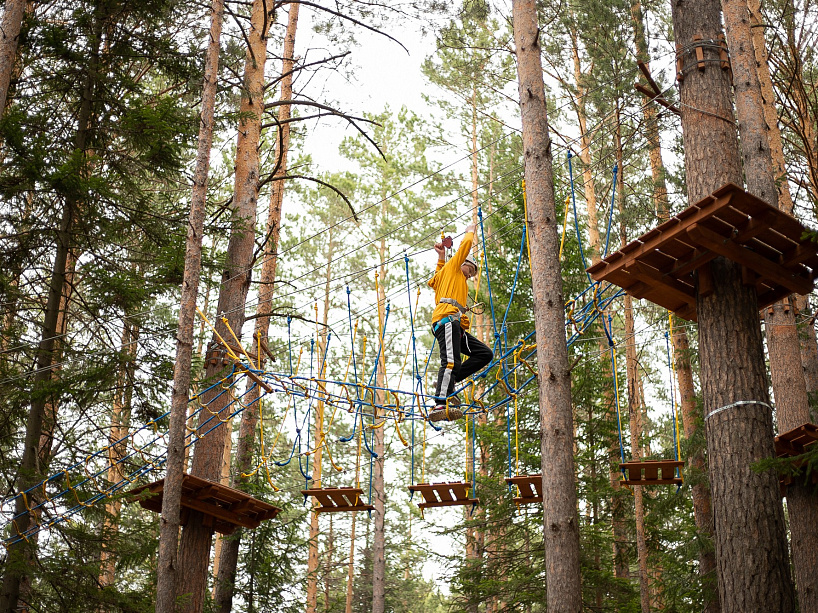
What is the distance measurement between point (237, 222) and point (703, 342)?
495 centimetres

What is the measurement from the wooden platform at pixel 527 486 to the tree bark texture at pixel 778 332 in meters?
2.11

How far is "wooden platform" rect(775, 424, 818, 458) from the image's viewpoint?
20.4 feet

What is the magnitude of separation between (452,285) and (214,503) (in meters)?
2.89

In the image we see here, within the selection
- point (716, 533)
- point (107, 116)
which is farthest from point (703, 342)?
point (107, 116)

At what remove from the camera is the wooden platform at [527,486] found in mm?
6520

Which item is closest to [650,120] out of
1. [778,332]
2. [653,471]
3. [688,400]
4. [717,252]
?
[688,400]

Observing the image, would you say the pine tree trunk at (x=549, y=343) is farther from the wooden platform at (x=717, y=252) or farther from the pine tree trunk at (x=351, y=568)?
the pine tree trunk at (x=351, y=568)

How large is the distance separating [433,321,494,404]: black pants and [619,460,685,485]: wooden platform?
1.46 meters

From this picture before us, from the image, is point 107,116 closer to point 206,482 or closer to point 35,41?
point 35,41

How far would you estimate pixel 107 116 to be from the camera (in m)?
8.40

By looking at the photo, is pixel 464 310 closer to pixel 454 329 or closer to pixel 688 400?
pixel 454 329

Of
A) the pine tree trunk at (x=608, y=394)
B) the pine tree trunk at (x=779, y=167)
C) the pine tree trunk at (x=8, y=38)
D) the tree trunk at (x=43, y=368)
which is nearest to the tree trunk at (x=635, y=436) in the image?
the pine tree trunk at (x=608, y=394)

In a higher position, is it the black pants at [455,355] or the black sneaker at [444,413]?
the black pants at [455,355]

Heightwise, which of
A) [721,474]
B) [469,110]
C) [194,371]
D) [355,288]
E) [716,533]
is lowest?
[716,533]
